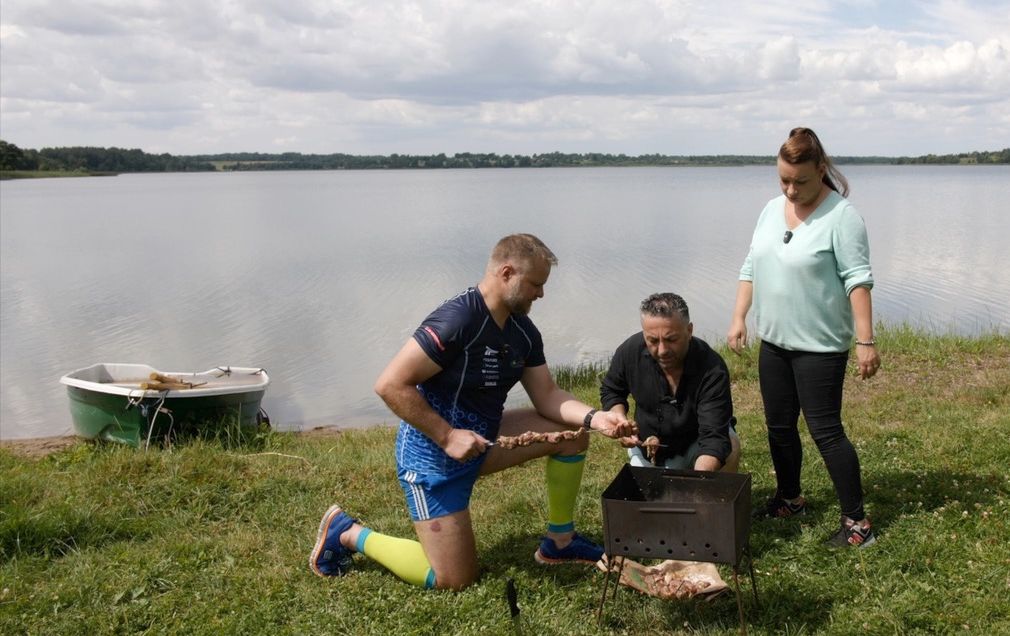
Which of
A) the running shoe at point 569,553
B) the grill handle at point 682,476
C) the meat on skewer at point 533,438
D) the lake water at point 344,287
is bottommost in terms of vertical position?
the lake water at point 344,287

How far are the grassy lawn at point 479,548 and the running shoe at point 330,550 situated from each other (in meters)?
0.08

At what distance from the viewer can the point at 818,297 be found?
447 cm

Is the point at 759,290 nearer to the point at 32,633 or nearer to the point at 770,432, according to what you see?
the point at 770,432

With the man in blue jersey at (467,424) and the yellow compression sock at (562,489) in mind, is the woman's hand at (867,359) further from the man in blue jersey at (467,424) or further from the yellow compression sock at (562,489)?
the yellow compression sock at (562,489)

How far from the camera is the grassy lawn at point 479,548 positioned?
3.98 metres

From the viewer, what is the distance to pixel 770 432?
4.94 meters

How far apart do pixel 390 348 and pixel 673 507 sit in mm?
10921

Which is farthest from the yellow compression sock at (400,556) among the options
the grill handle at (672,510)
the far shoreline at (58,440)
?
the far shoreline at (58,440)

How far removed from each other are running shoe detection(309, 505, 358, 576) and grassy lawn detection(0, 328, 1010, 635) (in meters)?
0.08

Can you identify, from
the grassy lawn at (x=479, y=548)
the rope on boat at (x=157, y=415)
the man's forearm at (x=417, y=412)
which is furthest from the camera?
the rope on boat at (x=157, y=415)

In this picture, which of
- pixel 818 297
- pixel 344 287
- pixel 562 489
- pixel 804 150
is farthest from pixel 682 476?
pixel 344 287

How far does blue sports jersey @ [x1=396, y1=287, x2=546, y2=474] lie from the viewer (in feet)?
13.8

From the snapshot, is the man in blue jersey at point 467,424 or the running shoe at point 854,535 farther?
the running shoe at point 854,535

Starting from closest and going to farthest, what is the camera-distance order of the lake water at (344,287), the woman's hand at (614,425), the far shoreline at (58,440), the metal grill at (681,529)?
the metal grill at (681,529) → the woman's hand at (614,425) → the far shoreline at (58,440) → the lake water at (344,287)
